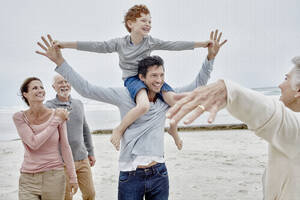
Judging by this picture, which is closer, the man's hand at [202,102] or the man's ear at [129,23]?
the man's hand at [202,102]

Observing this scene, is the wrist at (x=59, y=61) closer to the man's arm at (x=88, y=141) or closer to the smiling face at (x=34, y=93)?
the smiling face at (x=34, y=93)

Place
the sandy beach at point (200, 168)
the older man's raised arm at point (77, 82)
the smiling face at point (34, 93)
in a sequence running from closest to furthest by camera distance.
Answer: the older man's raised arm at point (77, 82) → the smiling face at point (34, 93) → the sandy beach at point (200, 168)

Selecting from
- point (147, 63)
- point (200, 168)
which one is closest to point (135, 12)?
point (147, 63)

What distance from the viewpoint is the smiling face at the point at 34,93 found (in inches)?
104

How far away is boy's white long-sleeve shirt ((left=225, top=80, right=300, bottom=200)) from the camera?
1.04 metres

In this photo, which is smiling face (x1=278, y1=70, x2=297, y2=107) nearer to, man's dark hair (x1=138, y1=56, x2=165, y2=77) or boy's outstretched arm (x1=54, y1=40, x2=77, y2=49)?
man's dark hair (x1=138, y1=56, x2=165, y2=77)

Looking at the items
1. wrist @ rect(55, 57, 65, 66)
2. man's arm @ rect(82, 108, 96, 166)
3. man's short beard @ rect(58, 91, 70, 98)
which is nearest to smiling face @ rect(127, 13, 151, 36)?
wrist @ rect(55, 57, 65, 66)

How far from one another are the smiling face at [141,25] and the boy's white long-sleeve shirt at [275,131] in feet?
4.86

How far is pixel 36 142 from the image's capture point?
2.45m

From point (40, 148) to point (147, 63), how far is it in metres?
1.19

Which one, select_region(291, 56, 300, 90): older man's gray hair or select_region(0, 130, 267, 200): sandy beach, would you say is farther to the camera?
select_region(0, 130, 267, 200): sandy beach

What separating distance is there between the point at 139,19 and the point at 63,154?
4.50 feet

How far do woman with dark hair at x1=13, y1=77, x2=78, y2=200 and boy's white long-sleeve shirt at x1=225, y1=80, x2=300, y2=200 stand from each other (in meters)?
1.79

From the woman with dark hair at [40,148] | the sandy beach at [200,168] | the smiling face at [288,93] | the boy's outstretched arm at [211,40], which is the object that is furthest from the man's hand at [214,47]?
the sandy beach at [200,168]
